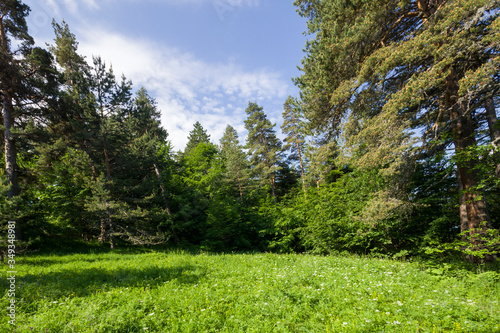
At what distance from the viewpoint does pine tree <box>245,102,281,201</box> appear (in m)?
26.9

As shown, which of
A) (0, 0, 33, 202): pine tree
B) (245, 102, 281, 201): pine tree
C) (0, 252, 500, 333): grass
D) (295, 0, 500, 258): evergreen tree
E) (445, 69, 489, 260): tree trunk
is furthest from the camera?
(245, 102, 281, 201): pine tree

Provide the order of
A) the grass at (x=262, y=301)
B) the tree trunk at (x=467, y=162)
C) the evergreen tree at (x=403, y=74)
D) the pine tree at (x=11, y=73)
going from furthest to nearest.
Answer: the pine tree at (x=11, y=73)
the tree trunk at (x=467, y=162)
the evergreen tree at (x=403, y=74)
the grass at (x=262, y=301)

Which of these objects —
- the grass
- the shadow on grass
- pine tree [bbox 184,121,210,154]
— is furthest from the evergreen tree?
pine tree [bbox 184,121,210,154]

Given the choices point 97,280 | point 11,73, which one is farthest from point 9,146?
point 97,280

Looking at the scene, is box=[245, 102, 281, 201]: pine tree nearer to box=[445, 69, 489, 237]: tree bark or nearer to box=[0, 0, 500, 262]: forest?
box=[0, 0, 500, 262]: forest

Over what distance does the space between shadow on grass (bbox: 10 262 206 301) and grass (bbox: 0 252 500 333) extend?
1.3 inches

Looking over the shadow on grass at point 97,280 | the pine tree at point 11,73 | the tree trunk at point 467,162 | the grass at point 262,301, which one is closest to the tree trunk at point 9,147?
the pine tree at point 11,73

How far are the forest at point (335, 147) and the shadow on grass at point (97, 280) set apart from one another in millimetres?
4643

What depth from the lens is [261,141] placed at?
27938 mm

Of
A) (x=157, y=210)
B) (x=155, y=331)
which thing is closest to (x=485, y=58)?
(x=155, y=331)

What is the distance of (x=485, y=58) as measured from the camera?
5.98 m

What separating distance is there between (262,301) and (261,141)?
2418cm

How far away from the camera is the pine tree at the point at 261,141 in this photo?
26.9 metres

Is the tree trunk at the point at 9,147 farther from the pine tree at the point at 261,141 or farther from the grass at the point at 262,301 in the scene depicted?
the pine tree at the point at 261,141
